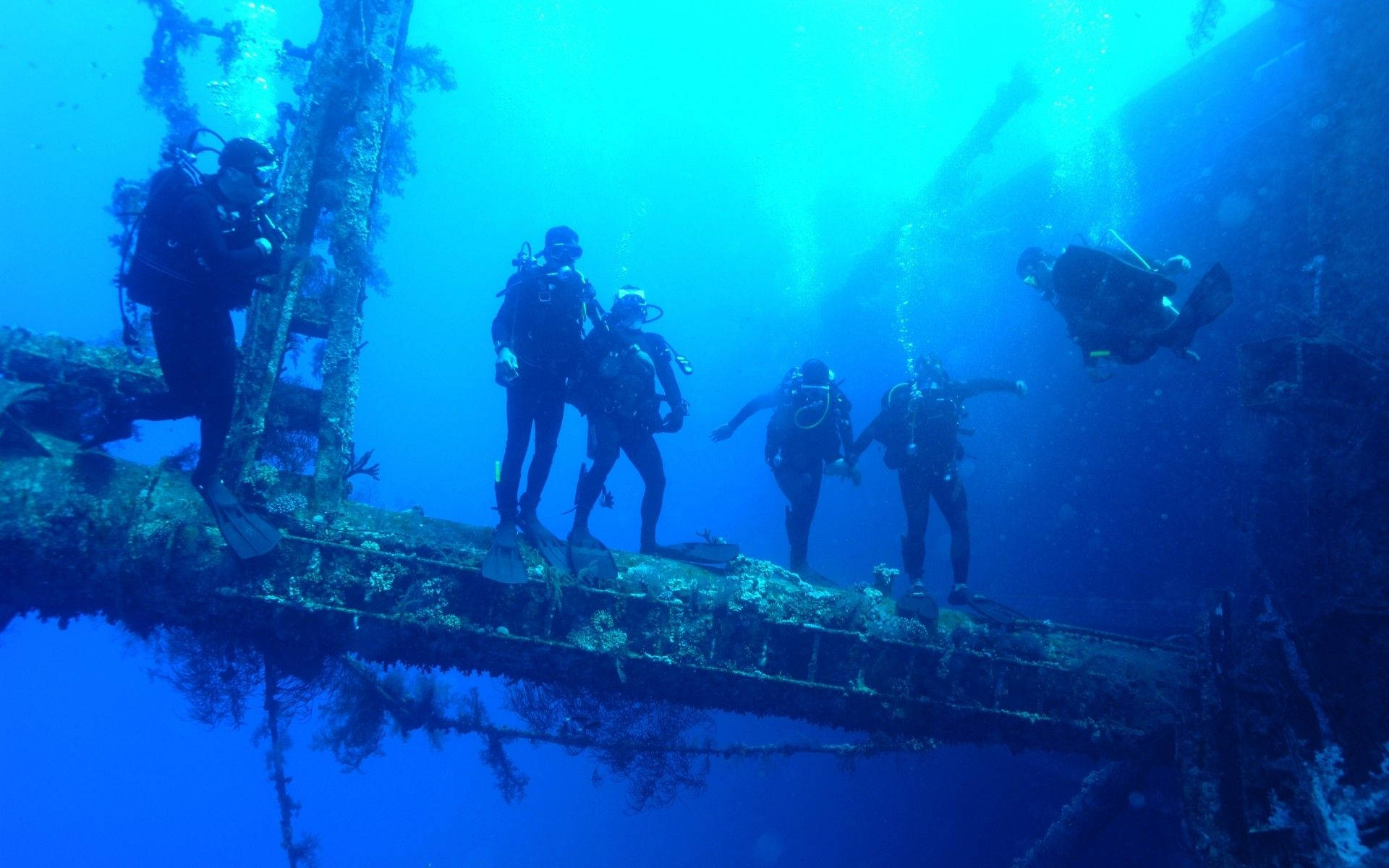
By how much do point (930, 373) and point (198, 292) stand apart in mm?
6974

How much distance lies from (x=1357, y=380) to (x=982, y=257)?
18.7 m

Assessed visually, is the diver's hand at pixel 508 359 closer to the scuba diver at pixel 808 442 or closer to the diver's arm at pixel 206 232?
the diver's arm at pixel 206 232

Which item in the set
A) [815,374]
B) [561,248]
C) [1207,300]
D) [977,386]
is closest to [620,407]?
[561,248]

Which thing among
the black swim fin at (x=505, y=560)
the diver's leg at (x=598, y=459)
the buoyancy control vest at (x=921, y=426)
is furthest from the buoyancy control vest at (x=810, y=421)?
the black swim fin at (x=505, y=560)

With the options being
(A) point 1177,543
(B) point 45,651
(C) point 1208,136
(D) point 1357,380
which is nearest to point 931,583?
(A) point 1177,543

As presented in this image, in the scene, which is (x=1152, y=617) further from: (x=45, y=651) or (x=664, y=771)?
→ (x=45, y=651)

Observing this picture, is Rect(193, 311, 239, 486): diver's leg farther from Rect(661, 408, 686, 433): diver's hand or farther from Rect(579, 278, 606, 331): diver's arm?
Rect(661, 408, 686, 433): diver's hand

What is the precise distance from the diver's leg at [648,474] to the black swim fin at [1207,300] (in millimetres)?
4818

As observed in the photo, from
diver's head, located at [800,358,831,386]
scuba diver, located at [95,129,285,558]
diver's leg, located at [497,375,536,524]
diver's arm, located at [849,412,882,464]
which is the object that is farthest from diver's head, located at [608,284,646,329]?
scuba diver, located at [95,129,285,558]

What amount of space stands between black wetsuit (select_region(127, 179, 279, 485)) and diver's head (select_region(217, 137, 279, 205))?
0.06 metres

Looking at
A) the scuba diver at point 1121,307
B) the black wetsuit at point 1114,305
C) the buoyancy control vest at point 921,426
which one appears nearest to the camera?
the scuba diver at point 1121,307

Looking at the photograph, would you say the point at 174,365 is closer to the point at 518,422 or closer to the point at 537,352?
the point at 518,422

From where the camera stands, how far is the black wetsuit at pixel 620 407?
249 inches

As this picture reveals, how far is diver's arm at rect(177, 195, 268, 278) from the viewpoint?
384cm
